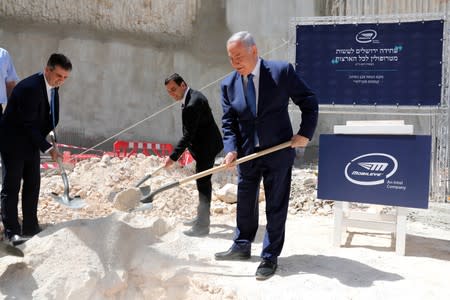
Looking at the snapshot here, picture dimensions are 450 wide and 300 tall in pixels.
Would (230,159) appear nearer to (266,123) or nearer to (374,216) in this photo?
(266,123)

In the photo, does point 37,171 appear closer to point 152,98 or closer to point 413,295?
point 413,295

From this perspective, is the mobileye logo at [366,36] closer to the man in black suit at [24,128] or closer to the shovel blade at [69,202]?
the man in black suit at [24,128]

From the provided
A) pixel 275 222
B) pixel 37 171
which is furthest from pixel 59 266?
pixel 275 222

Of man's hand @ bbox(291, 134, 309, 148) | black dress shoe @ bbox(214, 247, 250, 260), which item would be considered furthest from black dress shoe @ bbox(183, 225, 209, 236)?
man's hand @ bbox(291, 134, 309, 148)

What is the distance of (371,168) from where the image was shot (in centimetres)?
382

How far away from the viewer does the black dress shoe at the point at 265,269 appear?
3.15 metres

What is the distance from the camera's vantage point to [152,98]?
40.4 ft

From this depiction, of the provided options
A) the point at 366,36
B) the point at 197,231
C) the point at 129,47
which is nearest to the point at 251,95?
the point at 197,231

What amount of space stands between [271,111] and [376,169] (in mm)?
1185

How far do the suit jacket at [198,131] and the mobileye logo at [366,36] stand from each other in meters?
3.57

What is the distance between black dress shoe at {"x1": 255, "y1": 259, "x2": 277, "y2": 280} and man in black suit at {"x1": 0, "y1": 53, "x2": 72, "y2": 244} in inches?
77.4

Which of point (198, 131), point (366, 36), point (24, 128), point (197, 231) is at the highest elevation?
point (366, 36)

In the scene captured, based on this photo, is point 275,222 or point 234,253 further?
point 234,253

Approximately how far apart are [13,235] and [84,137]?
8062 mm
